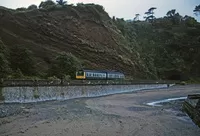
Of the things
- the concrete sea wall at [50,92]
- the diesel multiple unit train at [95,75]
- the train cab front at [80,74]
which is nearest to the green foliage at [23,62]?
the train cab front at [80,74]

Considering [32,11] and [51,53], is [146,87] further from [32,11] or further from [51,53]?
[32,11]

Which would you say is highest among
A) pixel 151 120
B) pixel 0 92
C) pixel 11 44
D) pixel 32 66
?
pixel 11 44

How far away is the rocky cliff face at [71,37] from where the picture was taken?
201ft

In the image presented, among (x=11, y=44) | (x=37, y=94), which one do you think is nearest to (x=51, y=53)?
(x=11, y=44)

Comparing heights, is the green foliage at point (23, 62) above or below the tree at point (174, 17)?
below

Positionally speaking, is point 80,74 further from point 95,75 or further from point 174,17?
point 174,17

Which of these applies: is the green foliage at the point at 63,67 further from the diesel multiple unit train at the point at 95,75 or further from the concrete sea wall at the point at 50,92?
the concrete sea wall at the point at 50,92

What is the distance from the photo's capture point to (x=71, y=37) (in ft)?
230

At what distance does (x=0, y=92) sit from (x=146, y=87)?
4296 centimetres

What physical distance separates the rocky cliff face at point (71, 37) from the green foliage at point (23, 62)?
15.4ft

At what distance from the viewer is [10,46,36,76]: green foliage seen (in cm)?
4759

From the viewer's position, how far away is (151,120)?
68.9 ft

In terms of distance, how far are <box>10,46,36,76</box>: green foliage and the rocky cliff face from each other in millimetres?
4706

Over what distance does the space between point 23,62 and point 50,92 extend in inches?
646
